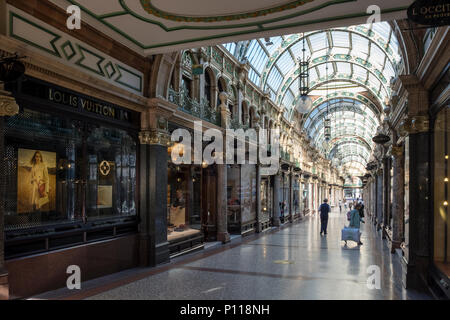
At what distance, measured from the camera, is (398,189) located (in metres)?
12.3

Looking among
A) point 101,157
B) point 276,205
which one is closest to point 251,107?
point 276,205

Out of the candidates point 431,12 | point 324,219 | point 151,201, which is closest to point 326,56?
point 324,219

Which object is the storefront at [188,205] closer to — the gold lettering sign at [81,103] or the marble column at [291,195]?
the gold lettering sign at [81,103]

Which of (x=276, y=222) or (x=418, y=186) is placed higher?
(x=418, y=186)

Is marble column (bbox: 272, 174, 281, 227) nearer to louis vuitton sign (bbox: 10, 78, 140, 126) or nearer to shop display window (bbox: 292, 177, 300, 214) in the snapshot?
shop display window (bbox: 292, 177, 300, 214)

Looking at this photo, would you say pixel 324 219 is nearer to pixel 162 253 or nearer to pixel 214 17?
pixel 162 253

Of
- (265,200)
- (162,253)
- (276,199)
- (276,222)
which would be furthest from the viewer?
(276,199)

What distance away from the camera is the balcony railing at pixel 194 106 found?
1043cm

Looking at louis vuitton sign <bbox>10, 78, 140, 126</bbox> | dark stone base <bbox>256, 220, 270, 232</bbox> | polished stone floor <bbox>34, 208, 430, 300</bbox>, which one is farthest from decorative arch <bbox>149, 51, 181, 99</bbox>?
dark stone base <bbox>256, 220, 270, 232</bbox>

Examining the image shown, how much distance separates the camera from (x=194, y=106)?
38.1ft

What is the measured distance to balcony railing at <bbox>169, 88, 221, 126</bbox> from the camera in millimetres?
10430

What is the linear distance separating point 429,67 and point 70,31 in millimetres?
6667

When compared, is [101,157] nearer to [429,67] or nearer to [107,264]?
[107,264]

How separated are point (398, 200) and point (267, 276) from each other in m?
6.68
